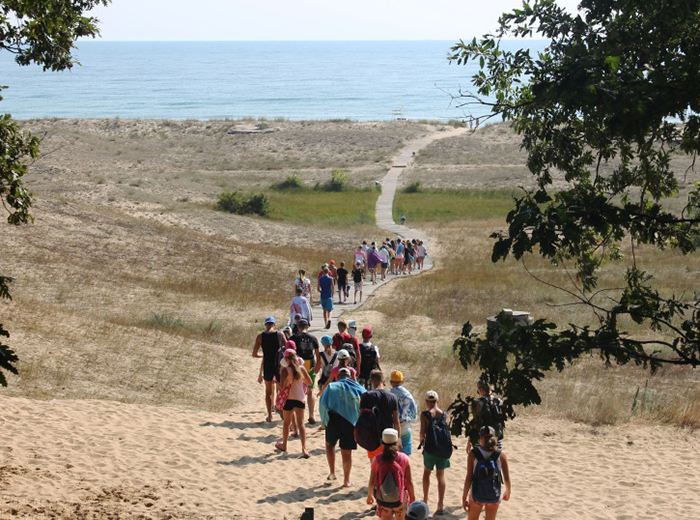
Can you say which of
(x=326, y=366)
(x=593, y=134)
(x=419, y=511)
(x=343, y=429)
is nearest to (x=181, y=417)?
(x=326, y=366)

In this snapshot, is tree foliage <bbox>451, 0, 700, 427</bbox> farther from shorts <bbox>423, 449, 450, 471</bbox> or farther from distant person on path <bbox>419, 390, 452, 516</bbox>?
shorts <bbox>423, 449, 450, 471</bbox>

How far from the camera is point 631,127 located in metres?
6.58

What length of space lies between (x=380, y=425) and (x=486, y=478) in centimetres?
150

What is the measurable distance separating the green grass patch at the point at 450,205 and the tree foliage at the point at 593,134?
36.0m

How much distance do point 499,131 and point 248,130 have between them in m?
26.2

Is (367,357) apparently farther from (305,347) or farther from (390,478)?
(390,478)

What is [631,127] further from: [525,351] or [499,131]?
[499,131]

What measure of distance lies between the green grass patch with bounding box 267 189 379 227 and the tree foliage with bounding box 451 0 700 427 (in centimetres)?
3467

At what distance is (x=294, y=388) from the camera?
37.5ft

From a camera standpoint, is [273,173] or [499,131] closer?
[273,173]

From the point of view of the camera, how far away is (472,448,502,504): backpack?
8.48m

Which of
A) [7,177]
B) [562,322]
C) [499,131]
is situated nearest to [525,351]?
[7,177]

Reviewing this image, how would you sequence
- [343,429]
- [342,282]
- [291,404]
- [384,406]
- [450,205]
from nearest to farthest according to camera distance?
1. [384,406]
2. [343,429]
3. [291,404]
4. [342,282]
5. [450,205]

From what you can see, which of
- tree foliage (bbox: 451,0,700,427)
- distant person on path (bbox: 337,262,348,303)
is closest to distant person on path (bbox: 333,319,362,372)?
tree foliage (bbox: 451,0,700,427)
